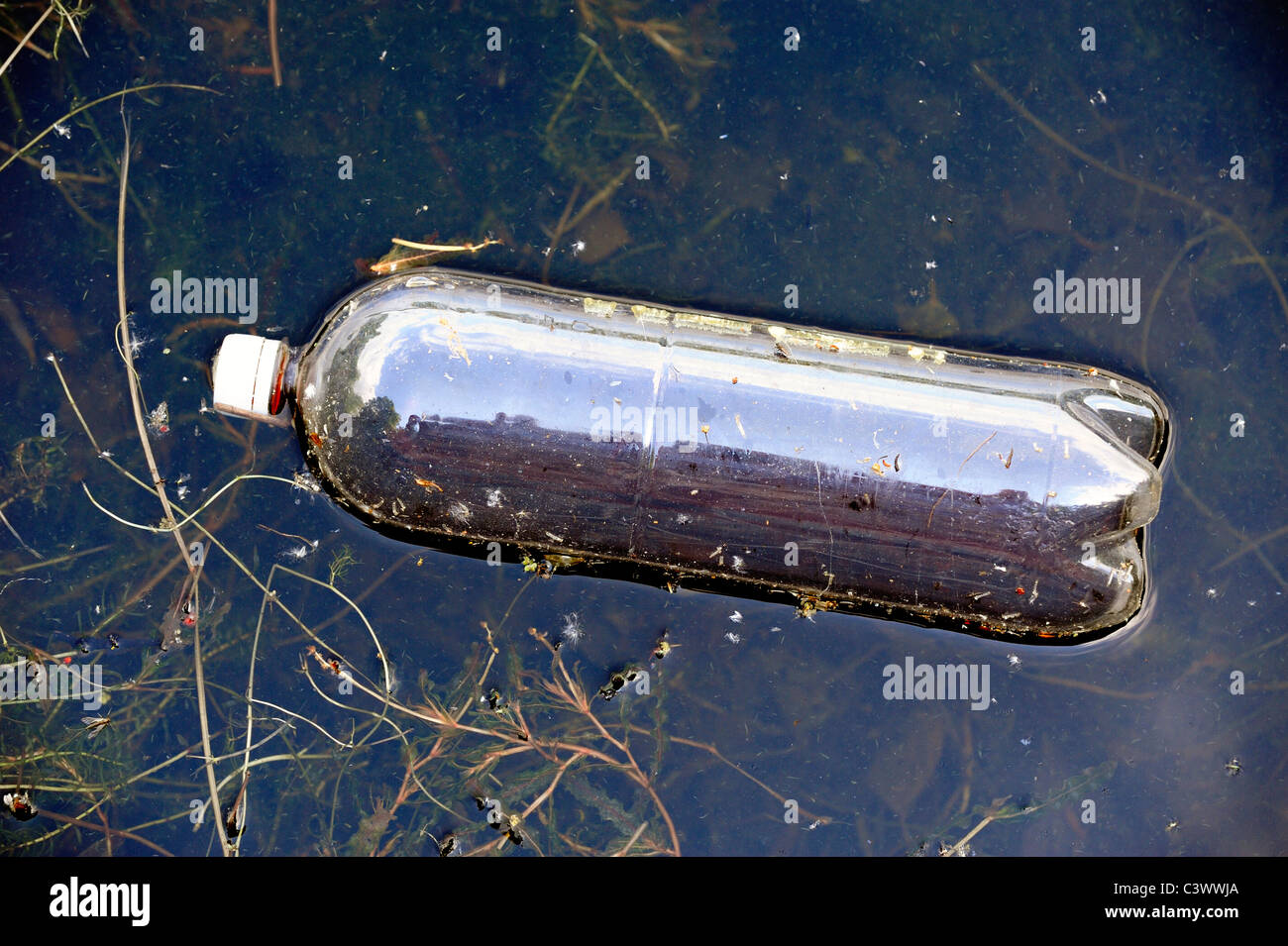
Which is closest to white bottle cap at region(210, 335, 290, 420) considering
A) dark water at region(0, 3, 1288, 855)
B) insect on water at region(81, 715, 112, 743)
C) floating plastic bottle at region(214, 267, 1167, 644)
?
floating plastic bottle at region(214, 267, 1167, 644)

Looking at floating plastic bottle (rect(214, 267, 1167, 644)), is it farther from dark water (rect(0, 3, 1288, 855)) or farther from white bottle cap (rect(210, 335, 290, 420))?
dark water (rect(0, 3, 1288, 855))

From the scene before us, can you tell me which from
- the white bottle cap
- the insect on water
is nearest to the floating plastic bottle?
the white bottle cap

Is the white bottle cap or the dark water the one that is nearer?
the white bottle cap

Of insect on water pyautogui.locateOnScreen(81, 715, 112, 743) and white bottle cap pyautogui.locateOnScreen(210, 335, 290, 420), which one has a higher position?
white bottle cap pyautogui.locateOnScreen(210, 335, 290, 420)

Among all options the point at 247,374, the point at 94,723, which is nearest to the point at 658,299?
the point at 247,374

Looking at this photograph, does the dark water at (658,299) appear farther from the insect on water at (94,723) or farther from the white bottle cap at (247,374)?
the white bottle cap at (247,374)

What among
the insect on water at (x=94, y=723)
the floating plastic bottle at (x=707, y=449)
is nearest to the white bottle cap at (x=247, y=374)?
the floating plastic bottle at (x=707, y=449)

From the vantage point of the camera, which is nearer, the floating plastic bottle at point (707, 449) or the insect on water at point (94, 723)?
the floating plastic bottle at point (707, 449)
